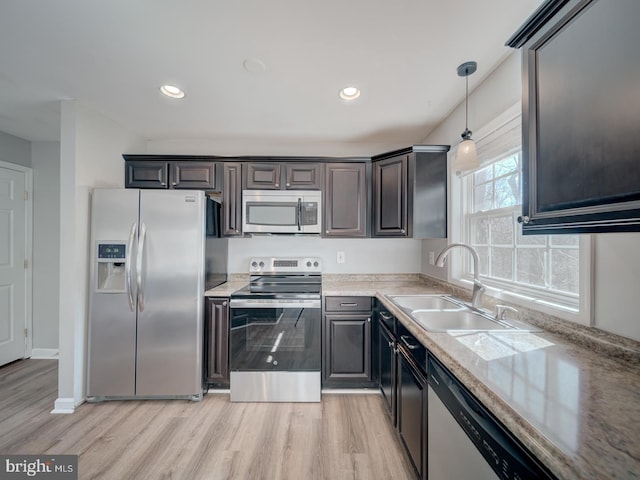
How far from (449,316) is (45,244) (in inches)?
167

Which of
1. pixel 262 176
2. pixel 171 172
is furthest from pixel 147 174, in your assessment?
pixel 262 176

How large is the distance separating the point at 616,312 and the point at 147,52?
2.64 m

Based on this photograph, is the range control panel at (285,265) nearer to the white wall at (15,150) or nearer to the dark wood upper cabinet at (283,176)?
the dark wood upper cabinet at (283,176)

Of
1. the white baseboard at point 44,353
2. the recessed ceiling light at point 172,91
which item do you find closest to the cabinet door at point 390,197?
the recessed ceiling light at point 172,91

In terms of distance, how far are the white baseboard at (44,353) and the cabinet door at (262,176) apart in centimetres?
298

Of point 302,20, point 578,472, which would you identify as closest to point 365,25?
point 302,20

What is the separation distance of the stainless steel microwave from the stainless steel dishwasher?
165 centimetres

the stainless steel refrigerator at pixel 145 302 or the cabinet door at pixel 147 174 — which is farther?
the cabinet door at pixel 147 174

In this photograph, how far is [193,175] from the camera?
252cm

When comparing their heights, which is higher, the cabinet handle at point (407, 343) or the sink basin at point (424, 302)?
the sink basin at point (424, 302)

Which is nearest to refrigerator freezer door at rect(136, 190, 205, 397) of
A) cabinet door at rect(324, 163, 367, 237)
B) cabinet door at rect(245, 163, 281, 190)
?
cabinet door at rect(245, 163, 281, 190)

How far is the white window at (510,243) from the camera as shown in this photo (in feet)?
3.96

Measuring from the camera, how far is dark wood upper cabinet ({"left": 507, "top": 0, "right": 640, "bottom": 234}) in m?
0.59

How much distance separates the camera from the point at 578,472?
476mm
